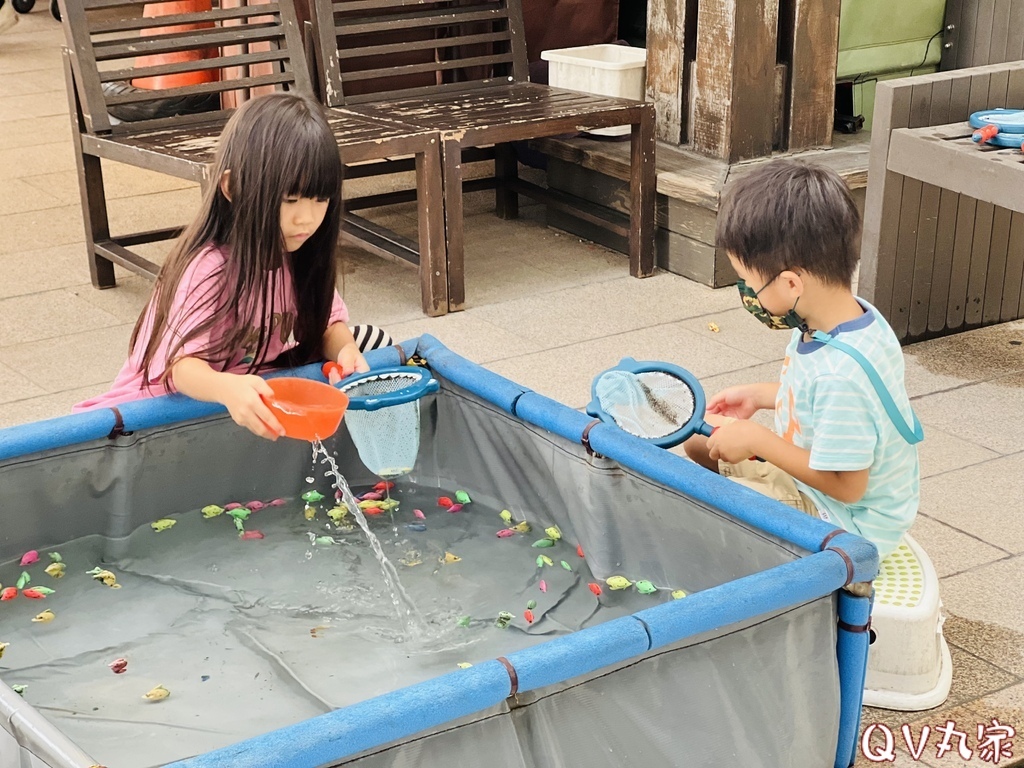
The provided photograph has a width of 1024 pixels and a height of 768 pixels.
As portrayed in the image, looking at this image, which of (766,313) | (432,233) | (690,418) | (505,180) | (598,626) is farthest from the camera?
(505,180)

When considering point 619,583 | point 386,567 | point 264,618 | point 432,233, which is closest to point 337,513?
point 386,567

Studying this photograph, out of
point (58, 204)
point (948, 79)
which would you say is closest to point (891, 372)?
point (948, 79)

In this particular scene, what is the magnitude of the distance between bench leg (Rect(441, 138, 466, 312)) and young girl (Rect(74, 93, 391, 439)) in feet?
4.00

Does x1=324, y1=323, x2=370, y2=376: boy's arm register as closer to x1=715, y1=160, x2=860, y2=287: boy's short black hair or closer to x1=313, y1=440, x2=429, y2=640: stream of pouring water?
x1=313, y1=440, x2=429, y2=640: stream of pouring water

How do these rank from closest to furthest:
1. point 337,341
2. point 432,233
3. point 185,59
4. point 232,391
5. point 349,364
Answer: point 232,391, point 349,364, point 337,341, point 432,233, point 185,59

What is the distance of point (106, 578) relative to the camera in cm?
219

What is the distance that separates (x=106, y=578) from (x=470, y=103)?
7.33ft

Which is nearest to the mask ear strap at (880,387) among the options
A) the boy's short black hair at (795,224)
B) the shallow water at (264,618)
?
the boy's short black hair at (795,224)

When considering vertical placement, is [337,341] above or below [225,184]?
below

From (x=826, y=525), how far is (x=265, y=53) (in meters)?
2.77

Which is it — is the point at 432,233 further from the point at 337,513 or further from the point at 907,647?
the point at 907,647

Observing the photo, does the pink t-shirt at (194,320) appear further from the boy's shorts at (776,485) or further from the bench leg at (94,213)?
the bench leg at (94,213)

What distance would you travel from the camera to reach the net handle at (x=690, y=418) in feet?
7.13

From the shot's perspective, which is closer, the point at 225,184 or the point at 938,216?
the point at 225,184
